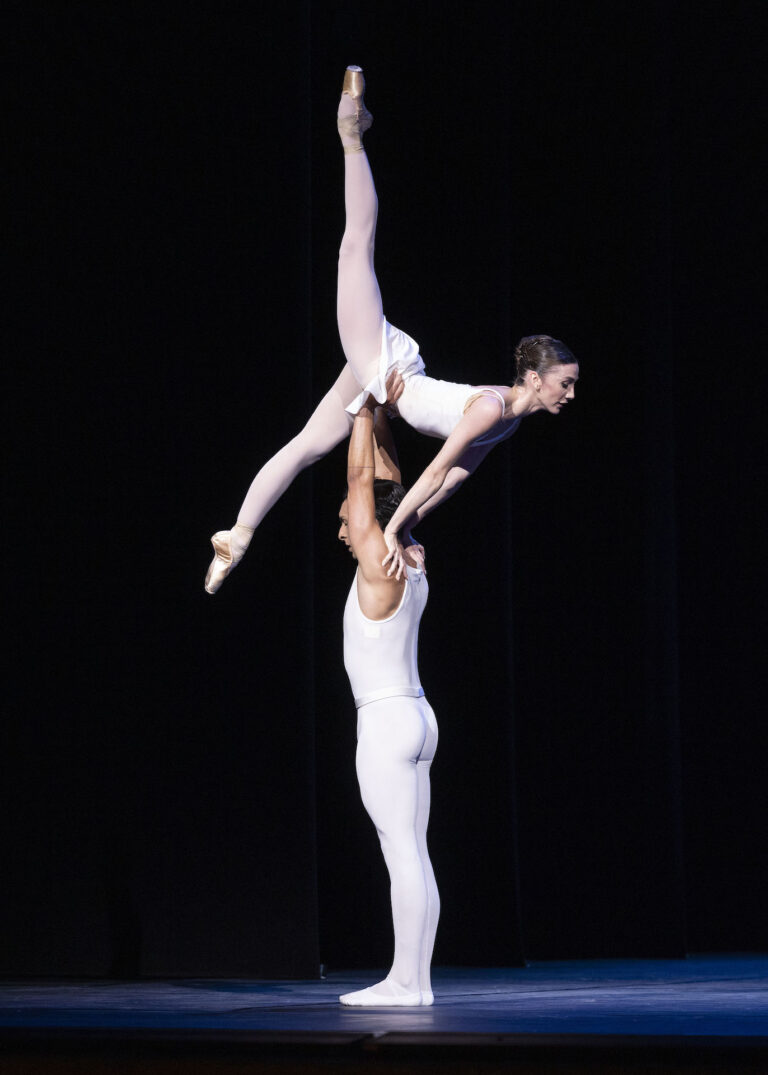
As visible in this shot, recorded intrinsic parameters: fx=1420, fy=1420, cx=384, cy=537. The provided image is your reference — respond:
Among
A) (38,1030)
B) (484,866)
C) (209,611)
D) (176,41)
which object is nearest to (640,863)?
(484,866)

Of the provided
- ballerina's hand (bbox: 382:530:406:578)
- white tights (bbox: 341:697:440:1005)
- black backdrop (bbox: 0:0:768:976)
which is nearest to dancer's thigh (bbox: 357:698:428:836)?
white tights (bbox: 341:697:440:1005)

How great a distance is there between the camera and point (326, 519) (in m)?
5.63

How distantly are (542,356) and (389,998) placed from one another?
5.85 feet

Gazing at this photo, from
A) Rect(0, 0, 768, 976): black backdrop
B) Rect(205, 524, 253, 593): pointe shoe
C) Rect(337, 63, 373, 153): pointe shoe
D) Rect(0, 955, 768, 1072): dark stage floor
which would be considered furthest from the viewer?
Rect(0, 0, 768, 976): black backdrop

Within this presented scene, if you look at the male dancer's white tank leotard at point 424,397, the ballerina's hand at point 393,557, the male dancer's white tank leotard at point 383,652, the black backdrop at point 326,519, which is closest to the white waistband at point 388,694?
the male dancer's white tank leotard at point 383,652

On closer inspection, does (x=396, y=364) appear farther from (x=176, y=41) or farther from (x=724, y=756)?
(x=724, y=756)

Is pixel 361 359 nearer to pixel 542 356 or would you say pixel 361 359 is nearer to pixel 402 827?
pixel 542 356

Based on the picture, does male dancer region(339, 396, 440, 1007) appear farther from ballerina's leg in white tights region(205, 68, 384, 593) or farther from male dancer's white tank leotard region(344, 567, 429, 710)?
ballerina's leg in white tights region(205, 68, 384, 593)

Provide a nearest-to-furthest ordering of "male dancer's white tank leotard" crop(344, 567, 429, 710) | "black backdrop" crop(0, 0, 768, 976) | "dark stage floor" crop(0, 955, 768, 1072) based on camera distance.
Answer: "dark stage floor" crop(0, 955, 768, 1072)
"male dancer's white tank leotard" crop(344, 567, 429, 710)
"black backdrop" crop(0, 0, 768, 976)

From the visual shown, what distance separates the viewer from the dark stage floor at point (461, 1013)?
2709mm

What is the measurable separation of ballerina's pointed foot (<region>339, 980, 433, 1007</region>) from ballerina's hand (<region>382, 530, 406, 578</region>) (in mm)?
1075

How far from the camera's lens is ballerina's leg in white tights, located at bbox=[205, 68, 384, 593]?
13.3 ft

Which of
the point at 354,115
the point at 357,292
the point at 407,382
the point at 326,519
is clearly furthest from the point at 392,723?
the point at 326,519

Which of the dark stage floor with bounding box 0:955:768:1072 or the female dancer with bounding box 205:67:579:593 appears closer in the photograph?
the dark stage floor with bounding box 0:955:768:1072
